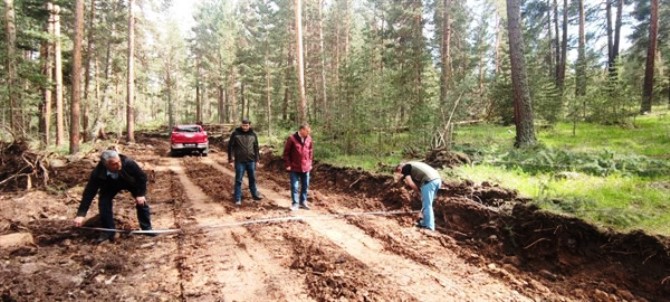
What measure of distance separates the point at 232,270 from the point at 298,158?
3.52 m

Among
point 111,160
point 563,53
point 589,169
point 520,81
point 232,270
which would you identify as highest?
point 563,53

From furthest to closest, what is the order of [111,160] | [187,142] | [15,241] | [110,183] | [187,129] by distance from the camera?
[187,129], [187,142], [110,183], [111,160], [15,241]

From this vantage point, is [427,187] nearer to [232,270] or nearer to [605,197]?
[605,197]

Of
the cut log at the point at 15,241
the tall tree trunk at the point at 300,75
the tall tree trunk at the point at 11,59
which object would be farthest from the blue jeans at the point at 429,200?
the tall tree trunk at the point at 11,59

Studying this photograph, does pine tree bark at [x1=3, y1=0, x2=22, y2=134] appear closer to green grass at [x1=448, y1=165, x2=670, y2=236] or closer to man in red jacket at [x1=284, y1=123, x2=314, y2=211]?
man in red jacket at [x1=284, y1=123, x2=314, y2=211]

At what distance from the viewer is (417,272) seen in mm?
4648

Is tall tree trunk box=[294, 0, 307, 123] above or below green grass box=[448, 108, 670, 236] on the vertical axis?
above

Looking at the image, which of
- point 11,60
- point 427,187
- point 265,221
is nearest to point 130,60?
point 11,60

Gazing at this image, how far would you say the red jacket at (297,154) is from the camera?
791 cm

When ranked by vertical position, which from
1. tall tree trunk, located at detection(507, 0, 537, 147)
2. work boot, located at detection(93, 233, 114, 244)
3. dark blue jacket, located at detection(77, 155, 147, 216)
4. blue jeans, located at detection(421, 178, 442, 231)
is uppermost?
tall tree trunk, located at detection(507, 0, 537, 147)

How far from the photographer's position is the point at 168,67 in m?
44.7

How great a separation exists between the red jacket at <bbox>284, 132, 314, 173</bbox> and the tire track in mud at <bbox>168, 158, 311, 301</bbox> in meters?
1.96

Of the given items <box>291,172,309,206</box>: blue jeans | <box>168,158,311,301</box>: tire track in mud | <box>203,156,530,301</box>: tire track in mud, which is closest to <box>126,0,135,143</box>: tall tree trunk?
<box>291,172,309,206</box>: blue jeans

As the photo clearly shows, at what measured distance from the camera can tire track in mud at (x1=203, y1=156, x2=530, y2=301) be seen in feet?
13.5
